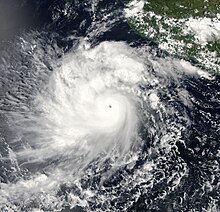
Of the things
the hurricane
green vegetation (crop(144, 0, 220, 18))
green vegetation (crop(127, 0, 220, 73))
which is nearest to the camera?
the hurricane

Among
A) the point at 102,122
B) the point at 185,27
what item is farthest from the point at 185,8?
the point at 102,122

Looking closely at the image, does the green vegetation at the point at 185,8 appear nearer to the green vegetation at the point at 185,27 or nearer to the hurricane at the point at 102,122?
the green vegetation at the point at 185,27

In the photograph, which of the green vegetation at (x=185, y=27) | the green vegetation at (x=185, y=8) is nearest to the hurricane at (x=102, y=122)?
the green vegetation at (x=185, y=27)

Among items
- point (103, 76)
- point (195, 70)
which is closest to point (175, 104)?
point (195, 70)

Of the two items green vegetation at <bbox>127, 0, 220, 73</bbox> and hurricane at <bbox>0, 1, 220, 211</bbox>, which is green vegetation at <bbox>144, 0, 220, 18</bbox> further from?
hurricane at <bbox>0, 1, 220, 211</bbox>

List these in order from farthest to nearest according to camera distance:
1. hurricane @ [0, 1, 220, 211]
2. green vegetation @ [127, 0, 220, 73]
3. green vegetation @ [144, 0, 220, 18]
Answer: green vegetation @ [144, 0, 220, 18], green vegetation @ [127, 0, 220, 73], hurricane @ [0, 1, 220, 211]

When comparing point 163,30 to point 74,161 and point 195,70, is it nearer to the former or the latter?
point 195,70

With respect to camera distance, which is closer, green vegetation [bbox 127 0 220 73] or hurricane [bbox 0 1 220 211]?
hurricane [bbox 0 1 220 211]

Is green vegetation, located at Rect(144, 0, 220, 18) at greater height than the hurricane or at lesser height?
greater

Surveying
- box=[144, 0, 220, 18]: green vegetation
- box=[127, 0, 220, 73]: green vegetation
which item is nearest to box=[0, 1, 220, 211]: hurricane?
box=[127, 0, 220, 73]: green vegetation

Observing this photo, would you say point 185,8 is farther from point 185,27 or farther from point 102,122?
point 102,122
